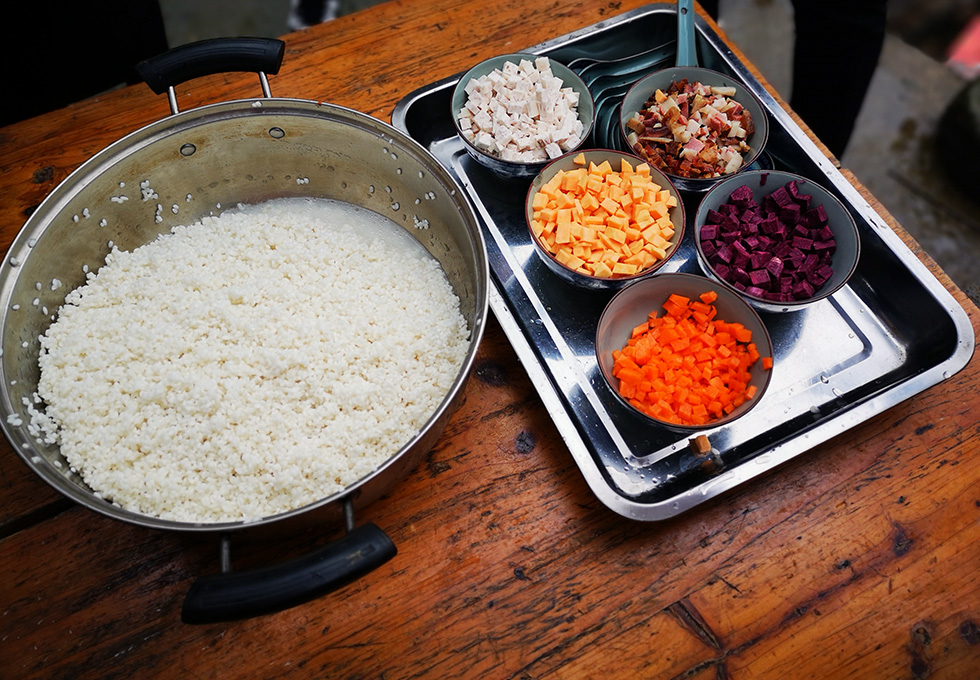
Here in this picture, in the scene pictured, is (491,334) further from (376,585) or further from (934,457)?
(934,457)

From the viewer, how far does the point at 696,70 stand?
1443 mm

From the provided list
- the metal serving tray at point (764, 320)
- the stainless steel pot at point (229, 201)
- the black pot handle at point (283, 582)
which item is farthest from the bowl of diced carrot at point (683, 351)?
the black pot handle at point (283, 582)

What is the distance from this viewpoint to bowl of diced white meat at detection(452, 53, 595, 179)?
4.37 feet

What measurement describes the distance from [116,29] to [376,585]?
5.22 ft

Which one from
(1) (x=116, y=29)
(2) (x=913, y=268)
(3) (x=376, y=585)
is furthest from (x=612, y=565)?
(1) (x=116, y=29)

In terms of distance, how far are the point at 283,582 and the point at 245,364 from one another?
1.37 feet

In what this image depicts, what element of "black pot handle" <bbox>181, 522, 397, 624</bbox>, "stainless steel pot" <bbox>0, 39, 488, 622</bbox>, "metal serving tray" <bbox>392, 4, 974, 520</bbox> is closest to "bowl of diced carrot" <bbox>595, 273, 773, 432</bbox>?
"metal serving tray" <bbox>392, 4, 974, 520</bbox>

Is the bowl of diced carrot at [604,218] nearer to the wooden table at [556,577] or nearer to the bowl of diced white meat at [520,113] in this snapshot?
the bowl of diced white meat at [520,113]

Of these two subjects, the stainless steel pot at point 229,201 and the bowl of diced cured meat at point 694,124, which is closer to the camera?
the stainless steel pot at point 229,201

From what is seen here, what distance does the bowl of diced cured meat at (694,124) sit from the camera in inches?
52.5

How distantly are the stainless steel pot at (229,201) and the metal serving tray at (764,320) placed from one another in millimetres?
173

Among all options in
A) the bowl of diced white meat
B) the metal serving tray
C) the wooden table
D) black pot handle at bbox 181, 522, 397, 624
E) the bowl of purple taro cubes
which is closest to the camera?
black pot handle at bbox 181, 522, 397, 624

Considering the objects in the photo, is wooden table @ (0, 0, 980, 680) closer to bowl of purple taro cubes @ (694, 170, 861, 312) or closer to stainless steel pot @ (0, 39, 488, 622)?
stainless steel pot @ (0, 39, 488, 622)

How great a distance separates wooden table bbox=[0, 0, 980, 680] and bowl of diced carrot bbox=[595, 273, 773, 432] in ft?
0.50
